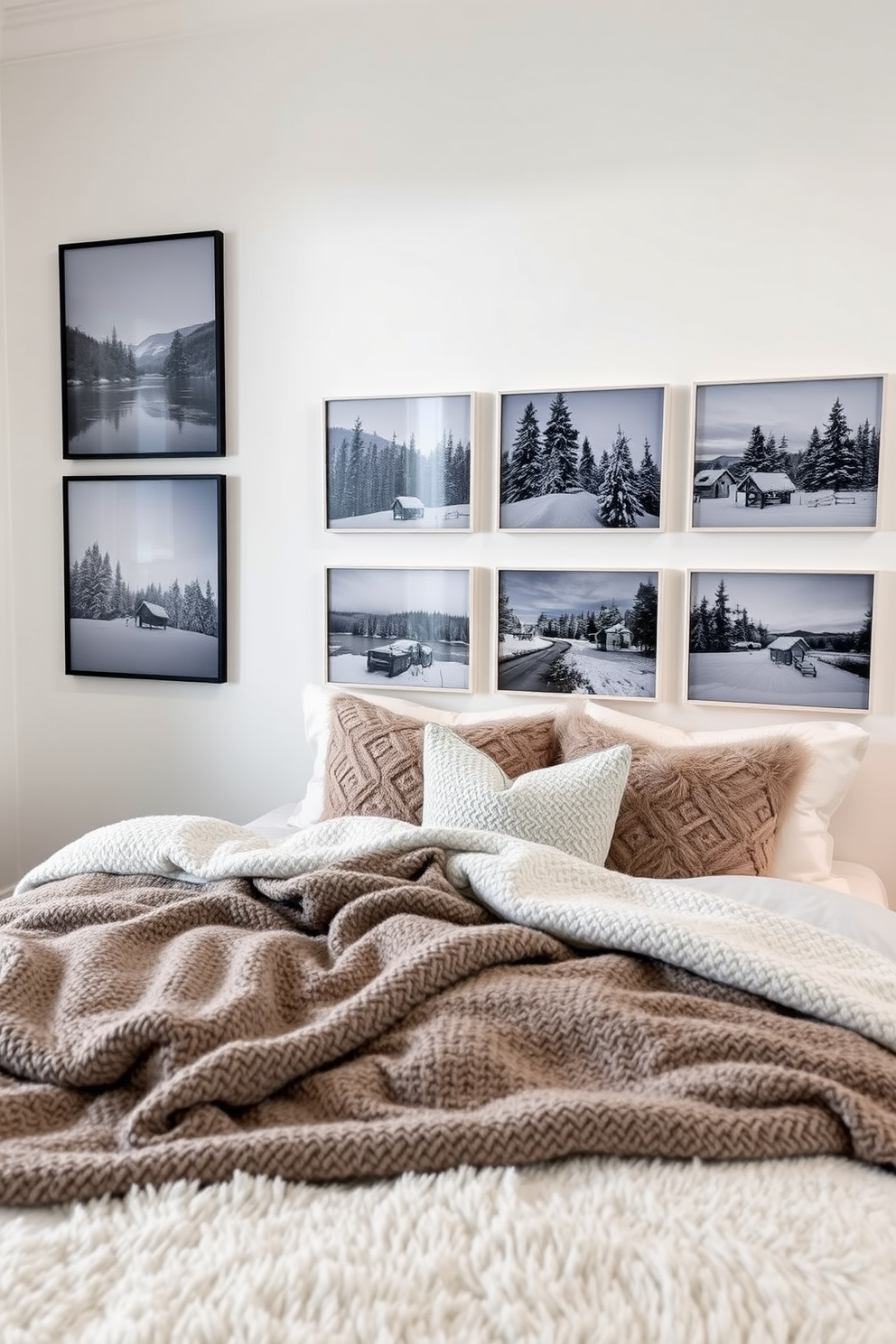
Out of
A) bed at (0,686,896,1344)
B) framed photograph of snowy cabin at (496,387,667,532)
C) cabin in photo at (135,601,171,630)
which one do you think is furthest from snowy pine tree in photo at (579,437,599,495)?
cabin in photo at (135,601,171,630)

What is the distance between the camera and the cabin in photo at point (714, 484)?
252 centimetres

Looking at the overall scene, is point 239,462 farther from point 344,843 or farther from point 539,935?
point 539,935

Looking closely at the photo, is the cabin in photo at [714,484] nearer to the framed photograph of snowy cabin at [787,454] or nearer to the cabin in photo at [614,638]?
the framed photograph of snowy cabin at [787,454]

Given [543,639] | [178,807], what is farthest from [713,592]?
[178,807]

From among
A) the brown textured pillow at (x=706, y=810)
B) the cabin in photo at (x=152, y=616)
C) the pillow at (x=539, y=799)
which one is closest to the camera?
the pillow at (x=539, y=799)

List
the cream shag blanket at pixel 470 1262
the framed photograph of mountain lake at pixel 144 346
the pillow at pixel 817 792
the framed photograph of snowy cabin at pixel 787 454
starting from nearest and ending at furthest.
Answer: the cream shag blanket at pixel 470 1262 → the pillow at pixel 817 792 → the framed photograph of snowy cabin at pixel 787 454 → the framed photograph of mountain lake at pixel 144 346

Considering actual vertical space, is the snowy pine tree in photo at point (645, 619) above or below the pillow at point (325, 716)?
above

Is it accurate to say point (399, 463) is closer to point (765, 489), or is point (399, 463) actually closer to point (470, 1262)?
point (765, 489)

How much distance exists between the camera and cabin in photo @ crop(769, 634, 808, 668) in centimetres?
250

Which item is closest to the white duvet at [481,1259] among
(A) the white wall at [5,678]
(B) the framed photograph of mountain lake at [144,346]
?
(B) the framed photograph of mountain lake at [144,346]

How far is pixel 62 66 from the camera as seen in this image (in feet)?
9.78

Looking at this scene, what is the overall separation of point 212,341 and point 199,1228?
93.1 inches

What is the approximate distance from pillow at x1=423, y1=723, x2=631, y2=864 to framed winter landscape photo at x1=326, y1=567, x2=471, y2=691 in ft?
2.19

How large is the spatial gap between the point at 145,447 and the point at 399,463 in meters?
0.73
